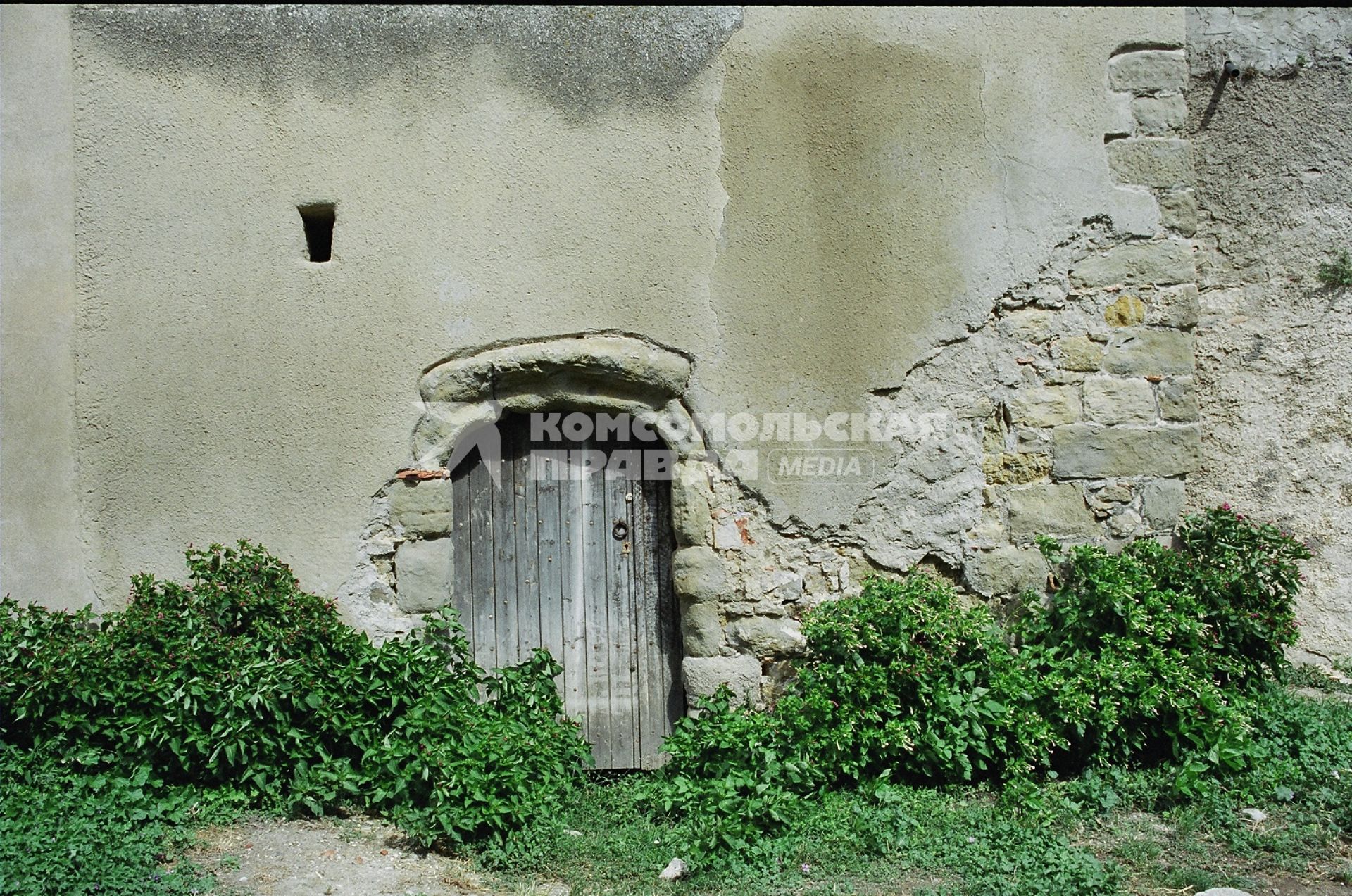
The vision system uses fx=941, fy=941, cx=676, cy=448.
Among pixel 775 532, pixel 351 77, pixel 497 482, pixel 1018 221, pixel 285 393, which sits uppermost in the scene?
pixel 351 77

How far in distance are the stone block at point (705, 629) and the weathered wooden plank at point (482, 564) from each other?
90 cm

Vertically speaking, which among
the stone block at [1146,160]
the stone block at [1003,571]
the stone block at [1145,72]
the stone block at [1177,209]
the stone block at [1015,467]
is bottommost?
the stone block at [1003,571]

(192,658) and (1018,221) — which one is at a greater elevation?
(1018,221)

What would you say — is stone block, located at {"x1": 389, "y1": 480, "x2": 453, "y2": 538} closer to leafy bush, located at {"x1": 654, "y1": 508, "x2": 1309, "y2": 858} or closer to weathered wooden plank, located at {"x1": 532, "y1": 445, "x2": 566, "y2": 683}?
weathered wooden plank, located at {"x1": 532, "y1": 445, "x2": 566, "y2": 683}

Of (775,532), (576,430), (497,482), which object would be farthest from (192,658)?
(775,532)

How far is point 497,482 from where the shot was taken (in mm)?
4270

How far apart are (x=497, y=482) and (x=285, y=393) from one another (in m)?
0.98

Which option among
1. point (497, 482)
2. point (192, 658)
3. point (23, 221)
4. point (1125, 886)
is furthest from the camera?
point (497, 482)

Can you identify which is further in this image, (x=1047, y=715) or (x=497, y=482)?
(x=497, y=482)

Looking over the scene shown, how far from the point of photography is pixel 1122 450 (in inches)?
165

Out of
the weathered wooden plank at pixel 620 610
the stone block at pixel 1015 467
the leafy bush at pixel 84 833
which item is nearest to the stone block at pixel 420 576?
the weathered wooden plank at pixel 620 610

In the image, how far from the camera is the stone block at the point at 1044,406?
4.19m

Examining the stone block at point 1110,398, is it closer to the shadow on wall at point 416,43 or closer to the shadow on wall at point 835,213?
the shadow on wall at point 835,213

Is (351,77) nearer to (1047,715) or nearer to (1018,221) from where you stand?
(1018,221)
